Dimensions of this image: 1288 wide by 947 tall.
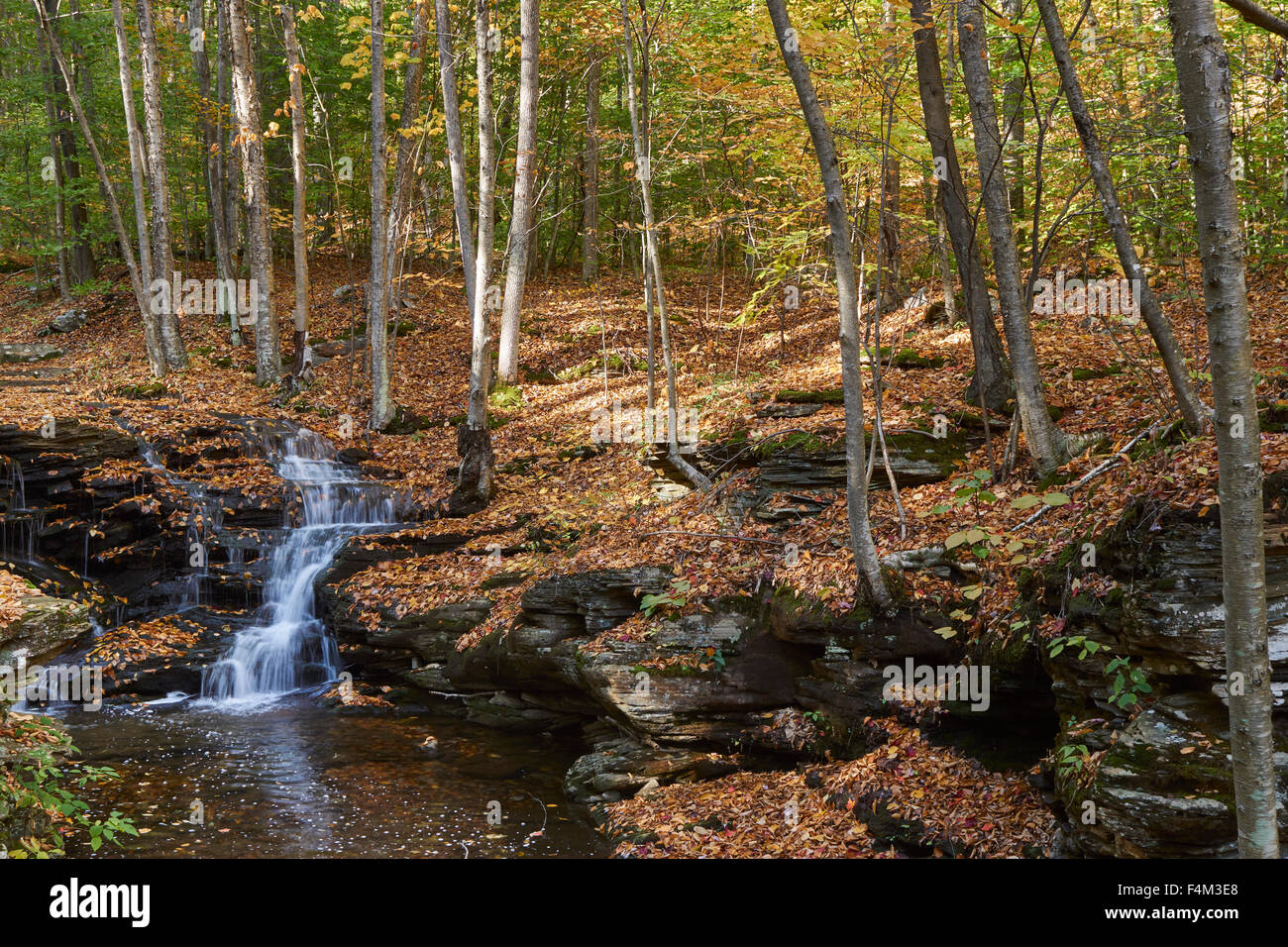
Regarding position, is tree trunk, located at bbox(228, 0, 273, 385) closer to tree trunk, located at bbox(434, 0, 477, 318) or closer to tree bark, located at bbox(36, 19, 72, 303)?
tree trunk, located at bbox(434, 0, 477, 318)

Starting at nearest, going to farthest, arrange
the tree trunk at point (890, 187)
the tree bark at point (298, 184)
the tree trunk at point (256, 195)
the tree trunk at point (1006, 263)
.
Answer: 1. the tree trunk at point (1006, 263)
2. the tree trunk at point (890, 187)
3. the tree bark at point (298, 184)
4. the tree trunk at point (256, 195)

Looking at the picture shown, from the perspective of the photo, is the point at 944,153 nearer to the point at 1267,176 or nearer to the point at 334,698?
the point at 1267,176

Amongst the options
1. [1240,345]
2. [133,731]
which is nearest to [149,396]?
[133,731]

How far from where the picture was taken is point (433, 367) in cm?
1759

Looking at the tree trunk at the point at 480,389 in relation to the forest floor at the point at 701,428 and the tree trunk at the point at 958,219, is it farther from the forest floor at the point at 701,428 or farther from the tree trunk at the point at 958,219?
the tree trunk at the point at 958,219

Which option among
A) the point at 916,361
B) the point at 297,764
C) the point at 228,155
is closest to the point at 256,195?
the point at 228,155

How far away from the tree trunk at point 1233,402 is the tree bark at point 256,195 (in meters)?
14.9

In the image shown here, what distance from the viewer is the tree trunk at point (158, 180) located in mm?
15672

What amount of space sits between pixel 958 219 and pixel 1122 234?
2.25 metres

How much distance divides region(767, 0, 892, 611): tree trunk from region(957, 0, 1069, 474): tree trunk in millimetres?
1746

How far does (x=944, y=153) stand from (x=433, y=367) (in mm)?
11973
